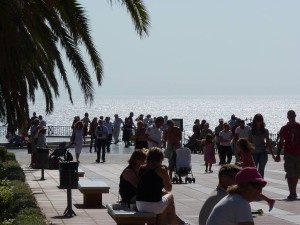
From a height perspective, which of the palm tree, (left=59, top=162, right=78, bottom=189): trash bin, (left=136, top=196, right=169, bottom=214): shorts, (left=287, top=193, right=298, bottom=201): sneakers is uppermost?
the palm tree

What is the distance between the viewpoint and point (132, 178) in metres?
13.3

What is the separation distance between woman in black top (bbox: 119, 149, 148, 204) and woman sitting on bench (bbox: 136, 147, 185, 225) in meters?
0.88

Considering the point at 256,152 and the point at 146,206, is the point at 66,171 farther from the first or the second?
the point at 256,152

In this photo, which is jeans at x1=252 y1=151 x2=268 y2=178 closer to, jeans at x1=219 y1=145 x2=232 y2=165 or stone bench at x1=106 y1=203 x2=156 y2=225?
stone bench at x1=106 y1=203 x2=156 y2=225

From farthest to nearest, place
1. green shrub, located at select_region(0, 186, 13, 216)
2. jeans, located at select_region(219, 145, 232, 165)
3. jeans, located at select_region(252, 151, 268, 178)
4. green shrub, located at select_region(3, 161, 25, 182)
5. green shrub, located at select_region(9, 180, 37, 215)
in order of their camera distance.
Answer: jeans, located at select_region(219, 145, 232, 165)
green shrub, located at select_region(3, 161, 25, 182)
jeans, located at select_region(252, 151, 268, 178)
green shrub, located at select_region(0, 186, 13, 216)
green shrub, located at select_region(9, 180, 37, 215)

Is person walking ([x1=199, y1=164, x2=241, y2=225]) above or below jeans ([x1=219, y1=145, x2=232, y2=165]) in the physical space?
above

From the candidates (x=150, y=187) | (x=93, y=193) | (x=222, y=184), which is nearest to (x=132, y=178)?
(x=150, y=187)

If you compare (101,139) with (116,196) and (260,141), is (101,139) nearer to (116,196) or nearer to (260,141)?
(116,196)

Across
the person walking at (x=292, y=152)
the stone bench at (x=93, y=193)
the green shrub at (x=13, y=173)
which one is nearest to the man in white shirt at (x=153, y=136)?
the green shrub at (x=13, y=173)

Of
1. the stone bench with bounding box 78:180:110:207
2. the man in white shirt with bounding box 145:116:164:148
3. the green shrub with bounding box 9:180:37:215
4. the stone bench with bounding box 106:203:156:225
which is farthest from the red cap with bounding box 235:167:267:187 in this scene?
the man in white shirt with bounding box 145:116:164:148

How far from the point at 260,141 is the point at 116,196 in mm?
3170

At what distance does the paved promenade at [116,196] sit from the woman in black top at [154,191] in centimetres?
198

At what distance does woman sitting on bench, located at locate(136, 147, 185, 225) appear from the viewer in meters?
11.9

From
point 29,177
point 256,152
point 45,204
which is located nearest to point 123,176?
point 45,204
